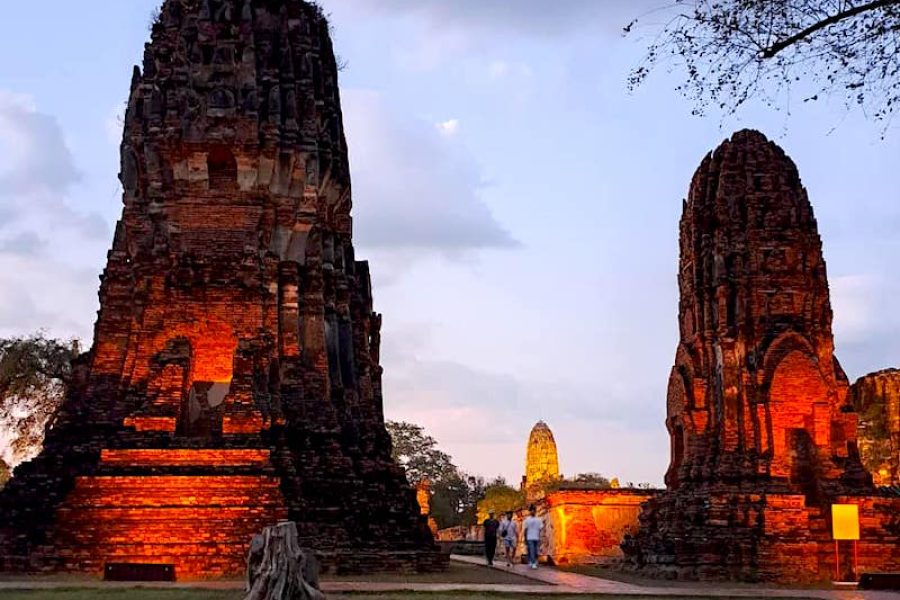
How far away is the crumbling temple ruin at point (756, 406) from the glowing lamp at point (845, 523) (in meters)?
2.22

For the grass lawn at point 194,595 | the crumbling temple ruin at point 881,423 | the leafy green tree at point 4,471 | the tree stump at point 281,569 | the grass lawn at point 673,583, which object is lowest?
the grass lawn at point 673,583

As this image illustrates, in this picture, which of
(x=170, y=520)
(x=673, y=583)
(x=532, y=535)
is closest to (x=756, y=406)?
(x=673, y=583)

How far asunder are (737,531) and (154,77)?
16.6 meters

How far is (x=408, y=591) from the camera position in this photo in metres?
16.8

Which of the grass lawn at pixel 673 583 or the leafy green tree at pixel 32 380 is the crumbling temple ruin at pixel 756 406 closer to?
the grass lawn at pixel 673 583

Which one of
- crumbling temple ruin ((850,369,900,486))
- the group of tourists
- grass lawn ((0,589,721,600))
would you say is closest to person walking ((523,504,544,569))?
the group of tourists

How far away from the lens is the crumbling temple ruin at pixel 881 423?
38188mm

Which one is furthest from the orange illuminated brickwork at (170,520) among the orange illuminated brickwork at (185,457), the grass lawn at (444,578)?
the grass lawn at (444,578)

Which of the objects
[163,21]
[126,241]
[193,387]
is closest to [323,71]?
[163,21]

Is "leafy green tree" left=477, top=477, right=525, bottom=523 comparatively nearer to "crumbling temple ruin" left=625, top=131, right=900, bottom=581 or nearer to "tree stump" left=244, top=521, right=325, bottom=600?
"crumbling temple ruin" left=625, top=131, right=900, bottom=581

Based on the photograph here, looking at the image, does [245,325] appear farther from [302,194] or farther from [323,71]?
[323,71]

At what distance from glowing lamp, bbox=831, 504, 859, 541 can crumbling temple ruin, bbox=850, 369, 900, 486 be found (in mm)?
17301

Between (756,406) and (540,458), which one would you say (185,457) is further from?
(540,458)

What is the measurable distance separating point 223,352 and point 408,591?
32.8 ft
